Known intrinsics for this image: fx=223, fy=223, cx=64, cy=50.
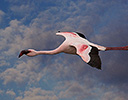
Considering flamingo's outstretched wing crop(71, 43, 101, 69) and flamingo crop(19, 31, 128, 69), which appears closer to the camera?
flamingo's outstretched wing crop(71, 43, 101, 69)

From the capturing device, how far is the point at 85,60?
28.0 feet

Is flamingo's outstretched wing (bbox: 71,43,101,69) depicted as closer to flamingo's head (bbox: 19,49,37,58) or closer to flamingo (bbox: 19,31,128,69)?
flamingo (bbox: 19,31,128,69)

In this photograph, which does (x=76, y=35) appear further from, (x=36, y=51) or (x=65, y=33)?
(x=36, y=51)

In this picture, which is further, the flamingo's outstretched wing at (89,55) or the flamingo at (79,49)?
the flamingo at (79,49)

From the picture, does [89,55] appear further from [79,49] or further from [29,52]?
[29,52]

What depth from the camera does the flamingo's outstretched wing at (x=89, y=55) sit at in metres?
8.39

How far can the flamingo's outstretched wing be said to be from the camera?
330 inches

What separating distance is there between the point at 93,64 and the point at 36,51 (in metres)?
4.68

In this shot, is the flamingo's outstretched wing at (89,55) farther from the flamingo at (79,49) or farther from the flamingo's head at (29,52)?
the flamingo's head at (29,52)

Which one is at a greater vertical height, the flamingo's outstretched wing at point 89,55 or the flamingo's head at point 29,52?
the flamingo's head at point 29,52

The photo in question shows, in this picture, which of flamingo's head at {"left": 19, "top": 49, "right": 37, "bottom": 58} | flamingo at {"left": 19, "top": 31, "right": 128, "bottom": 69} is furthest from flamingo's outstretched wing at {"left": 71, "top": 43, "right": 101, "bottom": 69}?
flamingo's head at {"left": 19, "top": 49, "right": 37, "bottom": 58}

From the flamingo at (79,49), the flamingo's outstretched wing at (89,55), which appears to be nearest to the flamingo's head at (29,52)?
the flamingo at (79,49)

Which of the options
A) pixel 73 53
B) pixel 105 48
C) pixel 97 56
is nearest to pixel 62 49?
pixel 73 53

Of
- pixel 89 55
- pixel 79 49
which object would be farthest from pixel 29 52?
pixel 89 55
